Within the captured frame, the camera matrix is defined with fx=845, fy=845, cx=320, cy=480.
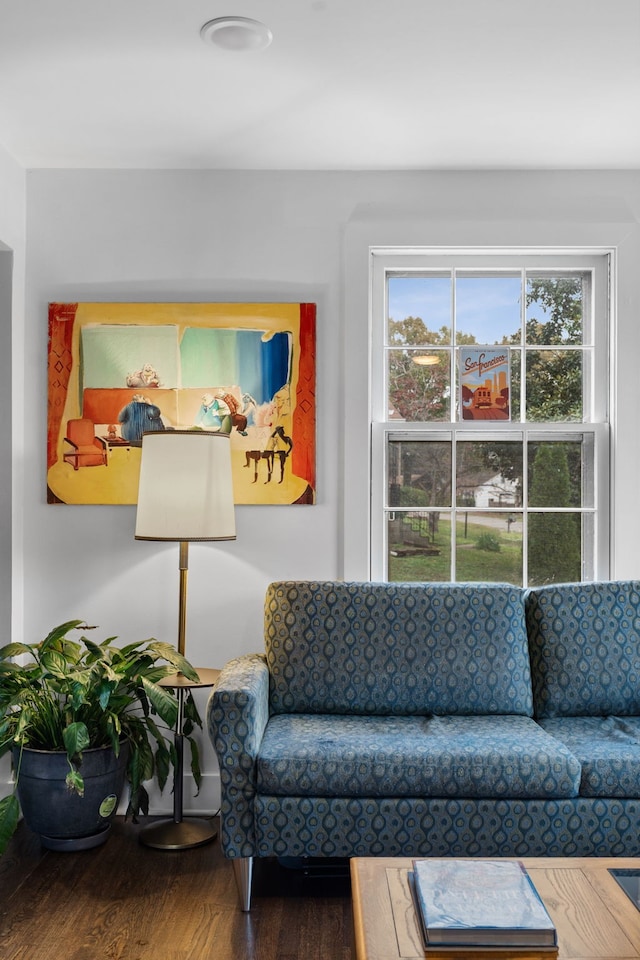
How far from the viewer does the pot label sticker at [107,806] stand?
2916 millimetres

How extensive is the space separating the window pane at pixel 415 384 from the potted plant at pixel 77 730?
55.1 inches

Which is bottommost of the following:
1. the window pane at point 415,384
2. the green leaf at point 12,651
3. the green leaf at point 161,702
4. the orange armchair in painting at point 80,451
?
the green leaf at point 161,702

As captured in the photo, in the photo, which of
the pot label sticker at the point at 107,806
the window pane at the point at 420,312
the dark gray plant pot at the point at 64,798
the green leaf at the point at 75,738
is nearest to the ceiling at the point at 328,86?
the window pane at the point at 420,312

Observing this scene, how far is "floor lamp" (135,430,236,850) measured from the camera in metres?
2.96

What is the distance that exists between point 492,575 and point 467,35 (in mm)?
2059

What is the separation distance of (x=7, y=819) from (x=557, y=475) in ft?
8.03

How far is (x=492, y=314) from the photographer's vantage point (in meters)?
3.60

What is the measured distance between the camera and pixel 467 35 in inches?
96.2

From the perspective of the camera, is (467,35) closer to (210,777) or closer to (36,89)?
(36,89)

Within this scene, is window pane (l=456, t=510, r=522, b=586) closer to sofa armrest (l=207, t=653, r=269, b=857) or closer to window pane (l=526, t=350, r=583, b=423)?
window pane (l=526, t=350, r=583, b=423)

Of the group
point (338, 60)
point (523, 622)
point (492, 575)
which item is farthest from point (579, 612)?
point (338, 60)

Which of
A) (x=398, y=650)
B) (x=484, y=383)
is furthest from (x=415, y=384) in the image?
(x=398, y=650)

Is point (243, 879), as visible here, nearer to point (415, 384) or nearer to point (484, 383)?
point (415, 384)

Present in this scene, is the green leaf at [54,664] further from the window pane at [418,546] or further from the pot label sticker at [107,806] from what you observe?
the window pane at [418,546]
